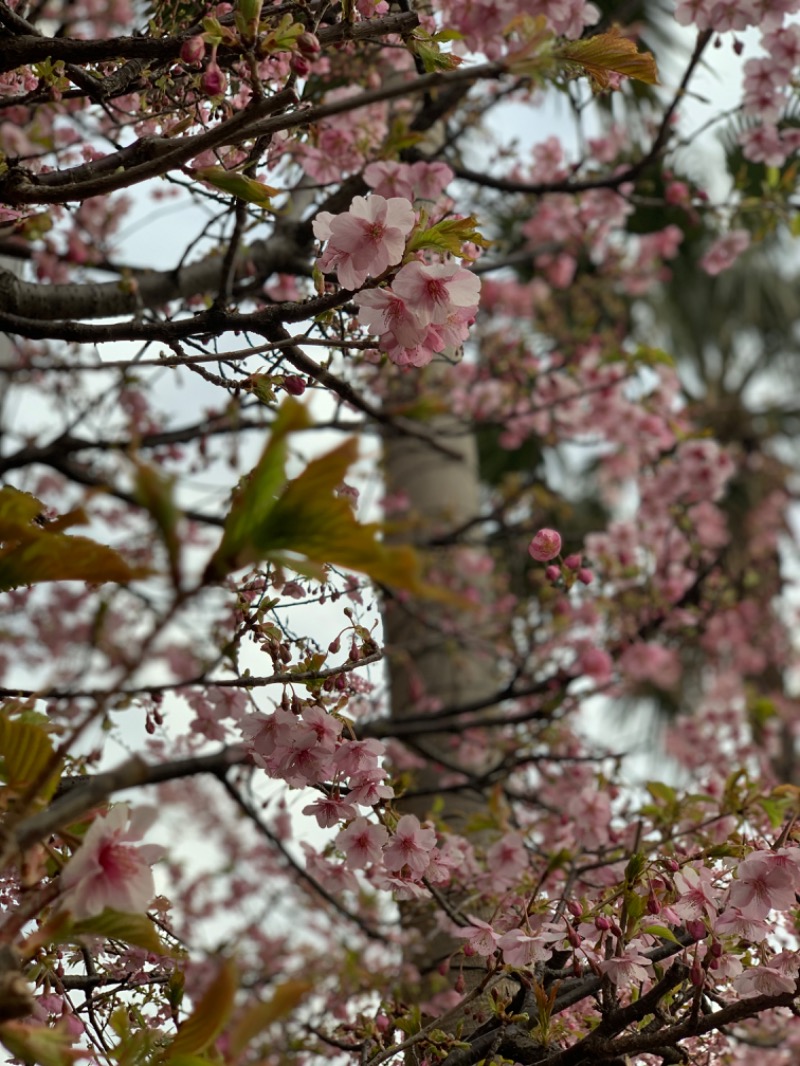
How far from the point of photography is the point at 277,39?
0.90 m

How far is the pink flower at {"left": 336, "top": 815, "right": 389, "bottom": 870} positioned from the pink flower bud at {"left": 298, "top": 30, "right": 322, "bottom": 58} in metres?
0.78

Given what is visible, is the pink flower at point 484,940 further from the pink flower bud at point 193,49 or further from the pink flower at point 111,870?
the pink flower bud at point 193,49

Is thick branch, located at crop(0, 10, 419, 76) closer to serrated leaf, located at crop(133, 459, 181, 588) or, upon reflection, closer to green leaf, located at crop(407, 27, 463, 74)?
green leaf, located at crop(407, 27, 463, 74)

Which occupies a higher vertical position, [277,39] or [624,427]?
[624,427]

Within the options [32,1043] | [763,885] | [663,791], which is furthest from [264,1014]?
[663,791]

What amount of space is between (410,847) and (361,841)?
6 centimetres

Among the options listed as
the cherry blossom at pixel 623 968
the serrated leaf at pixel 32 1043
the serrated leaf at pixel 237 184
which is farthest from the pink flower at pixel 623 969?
the serrated leaf at pixel 237 184

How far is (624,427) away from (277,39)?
2554mm

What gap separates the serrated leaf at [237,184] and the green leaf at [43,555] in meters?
0.36

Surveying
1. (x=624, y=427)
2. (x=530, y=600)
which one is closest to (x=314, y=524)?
(x=530, y=600)

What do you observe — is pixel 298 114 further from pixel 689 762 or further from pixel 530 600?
pixel 689 762

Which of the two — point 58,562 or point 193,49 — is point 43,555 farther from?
point 193,49

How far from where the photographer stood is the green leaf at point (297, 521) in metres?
0.58

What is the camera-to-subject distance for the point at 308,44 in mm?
897
